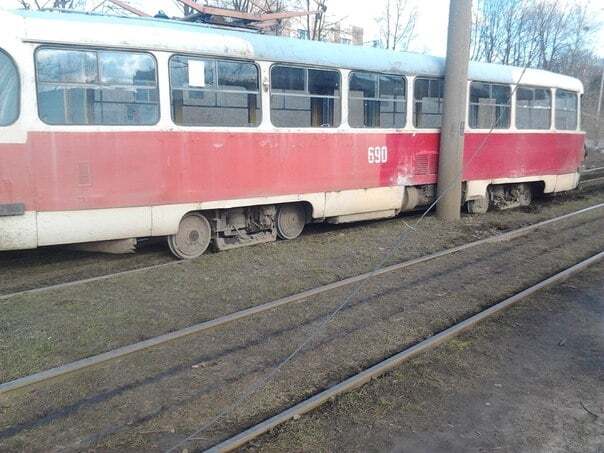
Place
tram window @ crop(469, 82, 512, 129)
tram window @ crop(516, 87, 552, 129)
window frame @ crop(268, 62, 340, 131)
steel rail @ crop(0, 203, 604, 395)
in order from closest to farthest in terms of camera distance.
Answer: steel rail @ crop(0, 203, 604, 395)
window frame @ crop(268, 62, 340, 131)
tram window @ crop(469, 82, 512, 129)
tram window @ crop(516, 87, 552, 129)

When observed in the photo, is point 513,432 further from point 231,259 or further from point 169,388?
point 231,259

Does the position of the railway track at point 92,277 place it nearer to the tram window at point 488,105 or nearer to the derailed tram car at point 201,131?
the derailed tram car at point 201,131

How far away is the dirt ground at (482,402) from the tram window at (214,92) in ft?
14.3

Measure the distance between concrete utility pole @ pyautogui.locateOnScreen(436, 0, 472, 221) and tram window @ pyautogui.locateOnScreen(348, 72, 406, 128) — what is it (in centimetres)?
90

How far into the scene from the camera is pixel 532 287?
20.5ft

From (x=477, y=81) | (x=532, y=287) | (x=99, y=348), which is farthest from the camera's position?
(x=477, y=81)

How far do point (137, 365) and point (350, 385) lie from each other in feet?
5.52

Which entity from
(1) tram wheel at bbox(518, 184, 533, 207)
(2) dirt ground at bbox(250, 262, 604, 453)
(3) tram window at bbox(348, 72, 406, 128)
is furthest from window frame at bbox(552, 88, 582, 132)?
(2) dirt ground at bbox(250, 262, 604, 453)

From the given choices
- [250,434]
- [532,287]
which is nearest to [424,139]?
[532,287]

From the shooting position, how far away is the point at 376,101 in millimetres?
9266

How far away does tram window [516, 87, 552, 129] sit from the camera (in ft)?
38.4

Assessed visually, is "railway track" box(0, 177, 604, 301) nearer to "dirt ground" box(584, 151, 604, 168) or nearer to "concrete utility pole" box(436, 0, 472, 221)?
"concrete utility pole" box(436, 0, 472, 221)

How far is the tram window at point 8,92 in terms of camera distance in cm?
607

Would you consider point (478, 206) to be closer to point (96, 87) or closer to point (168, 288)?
point (168, 288)
